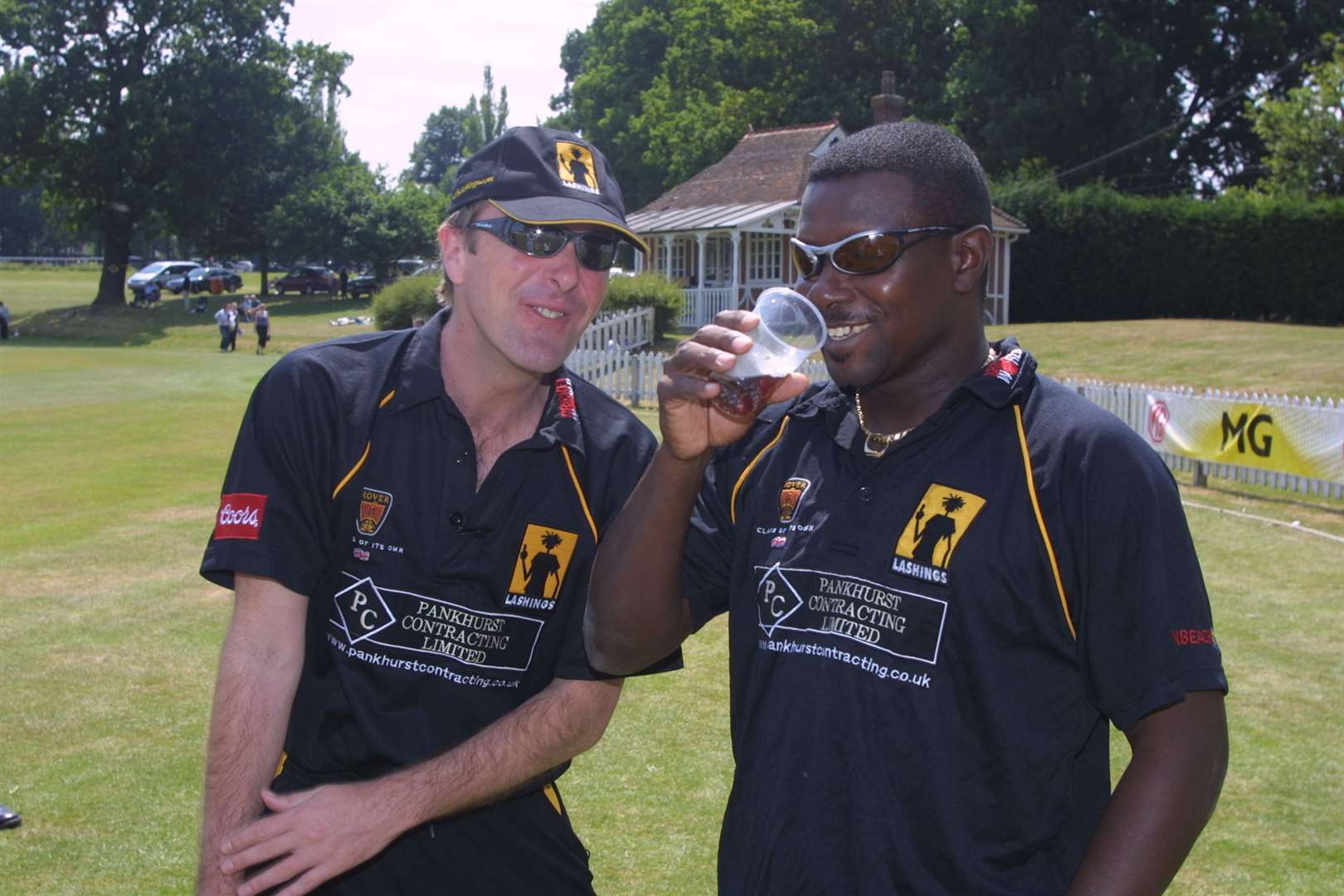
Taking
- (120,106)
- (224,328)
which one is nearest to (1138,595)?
(224,328)

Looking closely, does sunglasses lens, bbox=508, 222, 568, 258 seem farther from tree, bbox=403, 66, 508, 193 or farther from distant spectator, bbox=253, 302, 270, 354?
tree, bbox=403, 66, 508, 193

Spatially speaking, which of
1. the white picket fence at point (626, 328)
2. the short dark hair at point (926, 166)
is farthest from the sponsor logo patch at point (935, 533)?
the white picket fence at point (626, 328)

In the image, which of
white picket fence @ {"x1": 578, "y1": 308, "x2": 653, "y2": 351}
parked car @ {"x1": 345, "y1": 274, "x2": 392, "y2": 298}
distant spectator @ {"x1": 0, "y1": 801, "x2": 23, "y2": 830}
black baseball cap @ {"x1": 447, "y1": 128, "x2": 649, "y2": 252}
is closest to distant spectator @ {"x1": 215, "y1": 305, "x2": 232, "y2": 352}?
white picket fence @ {"x1": 578, "y1": 308, "x2": 653, "y2": 351}

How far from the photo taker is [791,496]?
259 centimetres

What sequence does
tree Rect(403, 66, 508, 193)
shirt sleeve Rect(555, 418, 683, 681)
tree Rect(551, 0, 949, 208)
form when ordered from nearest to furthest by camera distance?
shirt sleeve Rect(555, 418, 683, 681), tree Rect(551, 0, 949, 208), tree Rect(403, 66, 508, 193)

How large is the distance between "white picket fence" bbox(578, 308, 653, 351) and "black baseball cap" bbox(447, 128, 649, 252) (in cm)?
2964

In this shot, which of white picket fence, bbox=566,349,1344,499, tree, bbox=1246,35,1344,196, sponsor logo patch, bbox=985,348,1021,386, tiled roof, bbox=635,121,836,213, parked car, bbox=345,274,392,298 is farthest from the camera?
parked car, bbox=345,274,392,298

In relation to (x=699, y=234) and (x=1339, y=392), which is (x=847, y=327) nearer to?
(x=1339, y=392)

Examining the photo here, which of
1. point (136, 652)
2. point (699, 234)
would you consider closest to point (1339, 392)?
point (699, 234)

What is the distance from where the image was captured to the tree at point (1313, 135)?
146 feet

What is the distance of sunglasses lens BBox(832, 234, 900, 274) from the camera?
2.54m

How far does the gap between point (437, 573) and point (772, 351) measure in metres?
1.04

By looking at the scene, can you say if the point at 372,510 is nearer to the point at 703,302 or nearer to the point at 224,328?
the point at 703,302

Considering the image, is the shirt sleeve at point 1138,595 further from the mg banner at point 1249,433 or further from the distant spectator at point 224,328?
the distant spectator at point 224,328
